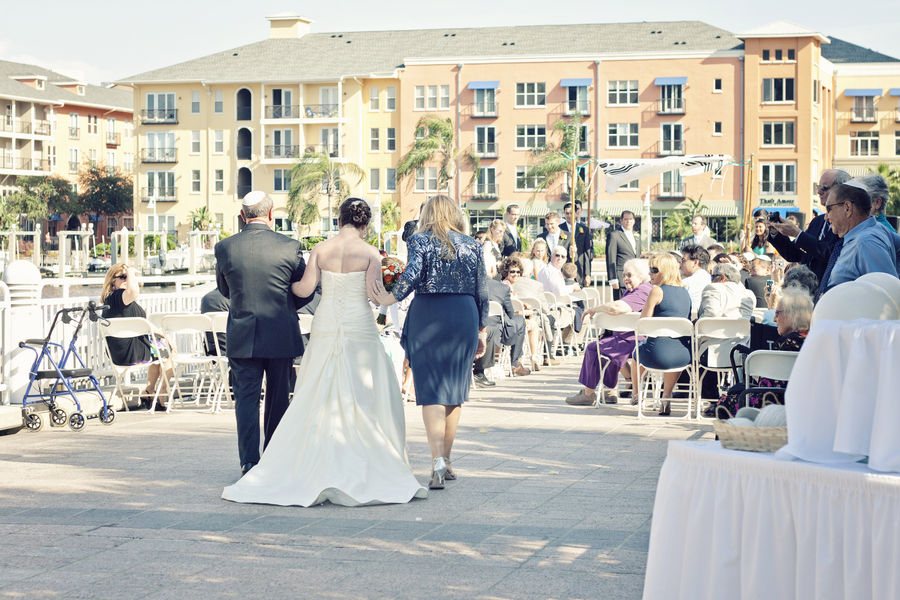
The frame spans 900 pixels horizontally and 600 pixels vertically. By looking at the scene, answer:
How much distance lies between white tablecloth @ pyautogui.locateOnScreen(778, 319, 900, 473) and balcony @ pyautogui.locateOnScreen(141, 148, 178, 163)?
249 feet

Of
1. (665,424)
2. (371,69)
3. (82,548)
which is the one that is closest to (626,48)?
(371,69)

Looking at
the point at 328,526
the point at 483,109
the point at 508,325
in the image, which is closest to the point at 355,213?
the point at 328,526

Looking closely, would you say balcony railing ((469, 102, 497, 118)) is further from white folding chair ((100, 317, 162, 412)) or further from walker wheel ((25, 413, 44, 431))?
walker wheel ((25, 413, 44, 431))

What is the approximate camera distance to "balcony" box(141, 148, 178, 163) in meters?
75.6

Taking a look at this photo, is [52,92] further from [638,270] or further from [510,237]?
[638,270]

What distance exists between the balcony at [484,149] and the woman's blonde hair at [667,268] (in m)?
57.6

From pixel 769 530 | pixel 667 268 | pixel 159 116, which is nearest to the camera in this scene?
pixel 769 530

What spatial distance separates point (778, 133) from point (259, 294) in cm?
6121

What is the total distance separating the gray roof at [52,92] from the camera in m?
85.3

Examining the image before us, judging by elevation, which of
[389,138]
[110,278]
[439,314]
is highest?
[389,138]

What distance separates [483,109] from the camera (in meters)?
67.4

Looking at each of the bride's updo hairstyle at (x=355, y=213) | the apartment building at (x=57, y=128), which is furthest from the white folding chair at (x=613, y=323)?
the apartment building at (x=57, y=128)

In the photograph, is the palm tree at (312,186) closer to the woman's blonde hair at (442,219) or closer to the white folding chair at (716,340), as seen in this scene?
the white folding chair at (716,340)

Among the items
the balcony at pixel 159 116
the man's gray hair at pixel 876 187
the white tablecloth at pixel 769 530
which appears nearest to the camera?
the white tablecloth at pixel 769 530
